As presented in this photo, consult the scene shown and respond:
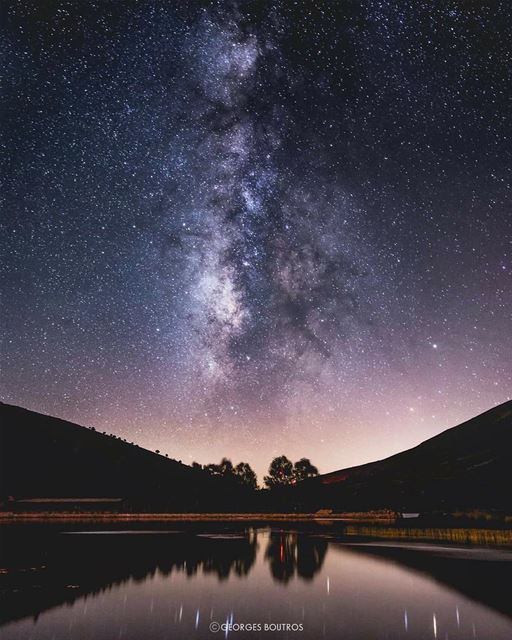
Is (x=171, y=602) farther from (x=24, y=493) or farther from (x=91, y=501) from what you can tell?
(x=24, y=493)

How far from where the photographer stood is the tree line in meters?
181

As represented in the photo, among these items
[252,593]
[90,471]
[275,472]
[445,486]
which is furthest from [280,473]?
[252,593]

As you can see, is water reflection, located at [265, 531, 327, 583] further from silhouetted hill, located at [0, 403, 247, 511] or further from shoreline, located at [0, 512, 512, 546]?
silhouetted hill, located at [0, 403, 247, 511]

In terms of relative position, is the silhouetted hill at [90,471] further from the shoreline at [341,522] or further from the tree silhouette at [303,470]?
the tree silhouette at [303,470]

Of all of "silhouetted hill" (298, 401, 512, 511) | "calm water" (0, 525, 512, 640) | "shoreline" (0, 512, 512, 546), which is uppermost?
"silhouetted hill" (298, 401, 512, 511)

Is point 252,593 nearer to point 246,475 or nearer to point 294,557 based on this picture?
point 294,557

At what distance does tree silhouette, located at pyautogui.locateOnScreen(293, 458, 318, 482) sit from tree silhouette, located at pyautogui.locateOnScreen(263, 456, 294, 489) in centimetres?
160

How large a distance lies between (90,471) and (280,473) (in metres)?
74.8

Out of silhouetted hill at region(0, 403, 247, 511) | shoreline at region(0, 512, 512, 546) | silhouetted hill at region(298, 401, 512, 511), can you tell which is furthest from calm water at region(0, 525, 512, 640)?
silhouetted hill at region(298, 401, 512, 511)

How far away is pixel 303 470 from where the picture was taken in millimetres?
182000

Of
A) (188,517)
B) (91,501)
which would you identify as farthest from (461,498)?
(91,501)

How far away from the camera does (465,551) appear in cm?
3616

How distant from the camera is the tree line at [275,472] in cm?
18138

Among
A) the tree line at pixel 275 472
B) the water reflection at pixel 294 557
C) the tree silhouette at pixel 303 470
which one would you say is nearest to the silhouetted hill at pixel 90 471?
the tree line at pixel 275 472
